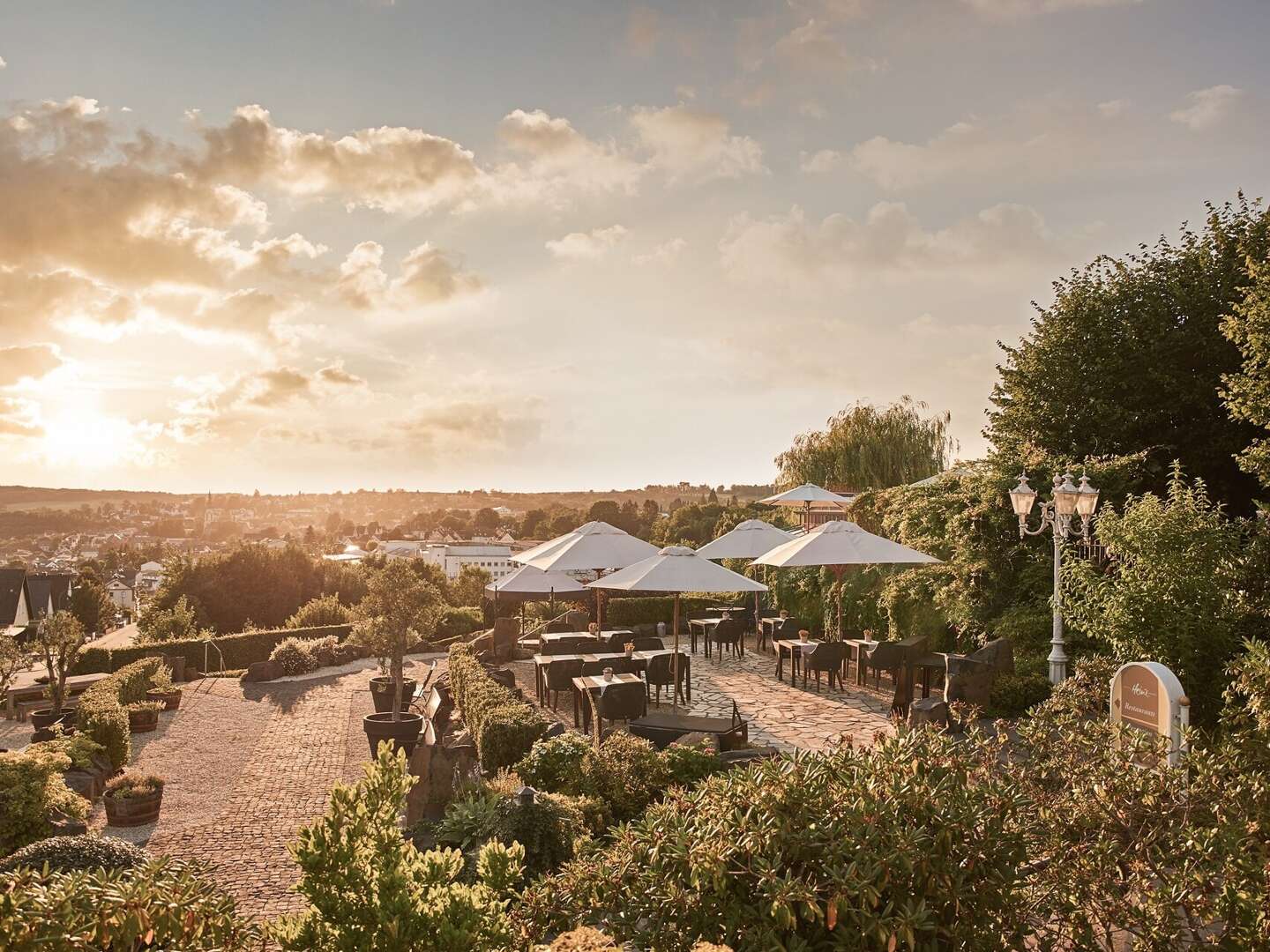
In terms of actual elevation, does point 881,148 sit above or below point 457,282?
above

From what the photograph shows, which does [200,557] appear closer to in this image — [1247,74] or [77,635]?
[77,635]

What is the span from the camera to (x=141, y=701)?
564 inches

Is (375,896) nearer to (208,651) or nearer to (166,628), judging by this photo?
(208,651)

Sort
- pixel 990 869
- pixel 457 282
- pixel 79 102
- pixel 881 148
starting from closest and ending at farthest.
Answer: pixel 990 869
pixel 79 102
pixel 881 148
pixel 457 282

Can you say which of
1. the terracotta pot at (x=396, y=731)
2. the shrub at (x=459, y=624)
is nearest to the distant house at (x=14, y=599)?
the shrub at (x=459, y=624)

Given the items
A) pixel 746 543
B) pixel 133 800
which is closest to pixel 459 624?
pixel 746 543

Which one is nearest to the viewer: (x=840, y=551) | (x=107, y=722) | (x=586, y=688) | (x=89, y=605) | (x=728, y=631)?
(x=586, y=688)

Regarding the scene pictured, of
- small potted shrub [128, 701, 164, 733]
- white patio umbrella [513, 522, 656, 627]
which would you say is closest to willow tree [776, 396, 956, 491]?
white patio umbrella [513, 522, 656, 627]

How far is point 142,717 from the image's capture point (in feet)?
44.4

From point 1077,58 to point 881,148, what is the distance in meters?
2.82

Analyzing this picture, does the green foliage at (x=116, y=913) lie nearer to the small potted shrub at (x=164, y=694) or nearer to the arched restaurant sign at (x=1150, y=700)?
the arched restaurant sign at (x=1150, y=700)

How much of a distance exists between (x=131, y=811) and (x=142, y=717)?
5.45 m

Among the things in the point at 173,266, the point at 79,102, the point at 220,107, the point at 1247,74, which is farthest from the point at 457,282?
the point at 1247,74

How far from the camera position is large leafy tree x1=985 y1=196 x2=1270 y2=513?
1672 cm
